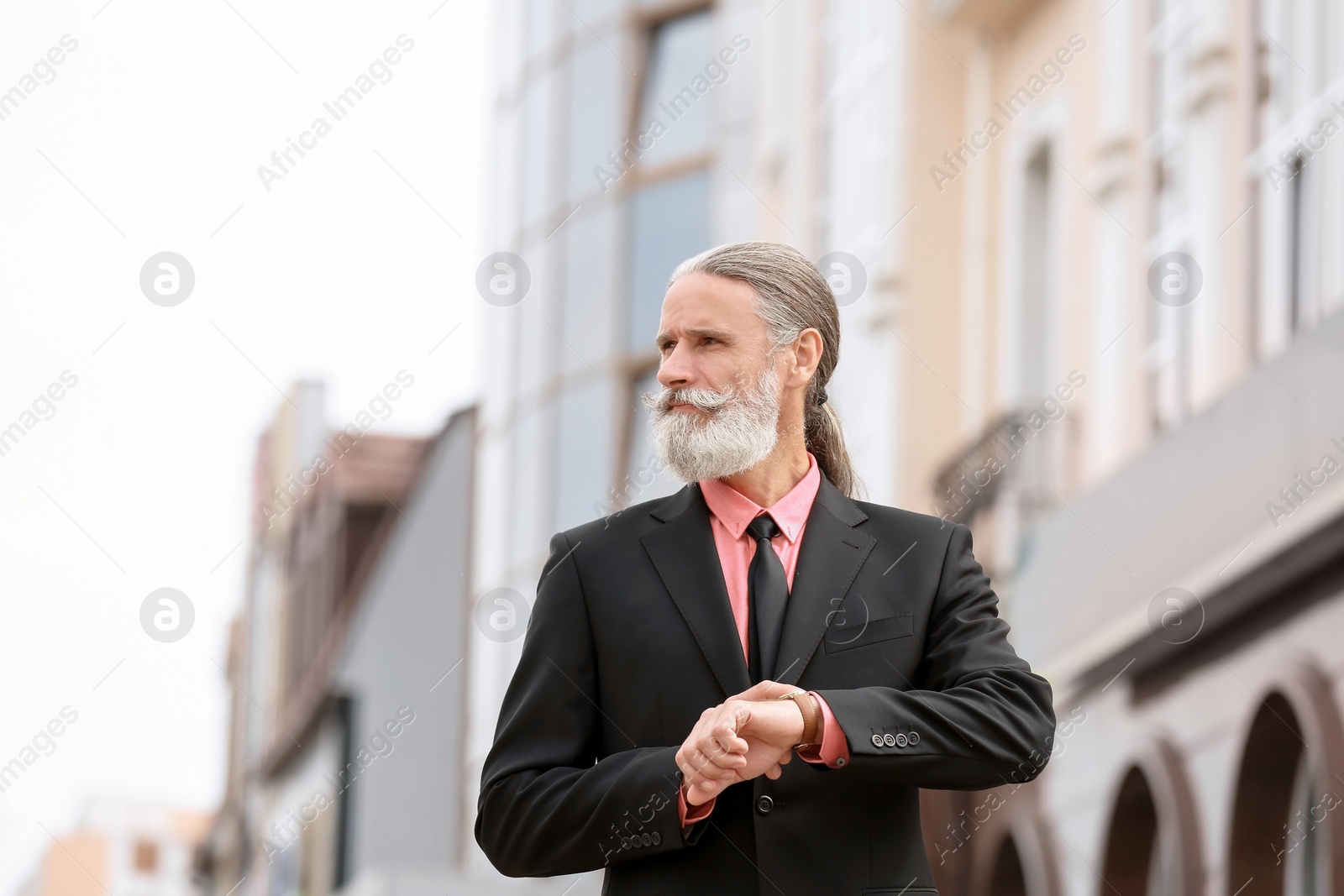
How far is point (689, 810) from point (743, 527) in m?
0.48

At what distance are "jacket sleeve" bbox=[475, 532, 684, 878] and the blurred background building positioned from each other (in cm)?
123

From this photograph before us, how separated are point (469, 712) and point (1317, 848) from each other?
15.7 meters

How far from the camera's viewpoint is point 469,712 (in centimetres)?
2334

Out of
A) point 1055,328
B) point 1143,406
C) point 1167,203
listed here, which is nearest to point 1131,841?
point 1143,406

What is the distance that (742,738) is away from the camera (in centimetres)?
239

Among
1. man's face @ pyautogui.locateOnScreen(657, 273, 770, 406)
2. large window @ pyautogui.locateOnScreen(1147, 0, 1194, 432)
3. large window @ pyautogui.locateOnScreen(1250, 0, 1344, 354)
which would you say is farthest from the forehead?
large window @ pyautogui.locateOnScreen(1147, 0, 1194, 432)

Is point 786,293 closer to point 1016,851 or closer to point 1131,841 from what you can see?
point 1131,841

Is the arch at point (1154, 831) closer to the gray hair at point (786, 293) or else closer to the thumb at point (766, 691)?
the gray hair at point (786, 293)

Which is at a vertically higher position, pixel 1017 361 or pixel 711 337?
pixel 1017 361

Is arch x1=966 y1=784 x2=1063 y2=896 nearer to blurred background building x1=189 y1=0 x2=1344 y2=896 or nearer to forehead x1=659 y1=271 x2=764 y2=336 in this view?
blurred background building x1=189 y1=0 x2=1344 y2=896

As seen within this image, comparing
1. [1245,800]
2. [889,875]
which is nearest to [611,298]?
[1245,800]

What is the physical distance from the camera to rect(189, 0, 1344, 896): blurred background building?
9.44 metres

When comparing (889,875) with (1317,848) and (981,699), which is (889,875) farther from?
(1317,848)

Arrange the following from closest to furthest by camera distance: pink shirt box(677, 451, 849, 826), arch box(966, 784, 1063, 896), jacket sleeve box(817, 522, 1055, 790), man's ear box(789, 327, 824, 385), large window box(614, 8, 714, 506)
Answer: jacket sleeve box(817, 522, 1055, 790), pink shirt box(677, 451, 849, 826), man's ear box(789, 327, 824, 385), arch box(966, 784, 1063, 896), large window box(614, 8, 714, 506)
